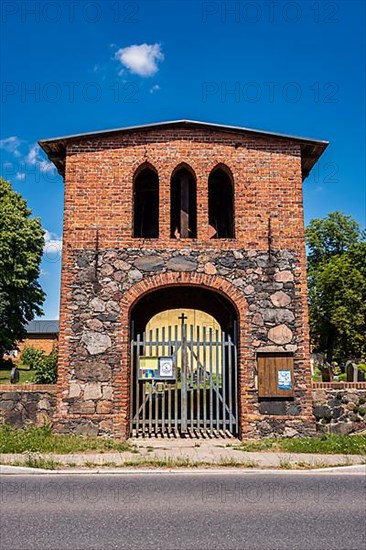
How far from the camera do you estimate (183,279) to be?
1158 cm

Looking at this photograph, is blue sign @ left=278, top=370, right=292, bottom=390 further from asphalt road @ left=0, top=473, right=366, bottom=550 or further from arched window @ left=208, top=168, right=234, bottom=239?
arched window @ left=208, top=168, right=234, bottom=239

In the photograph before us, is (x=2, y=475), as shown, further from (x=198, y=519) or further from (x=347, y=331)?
(x=347, y=331)

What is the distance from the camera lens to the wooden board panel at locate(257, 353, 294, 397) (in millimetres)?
11164

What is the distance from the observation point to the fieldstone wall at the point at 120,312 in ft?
36.5

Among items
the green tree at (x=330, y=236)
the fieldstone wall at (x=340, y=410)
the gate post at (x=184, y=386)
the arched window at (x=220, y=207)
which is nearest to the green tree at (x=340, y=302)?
the green tree at (x=330, y=236)

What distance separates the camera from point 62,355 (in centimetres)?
1127

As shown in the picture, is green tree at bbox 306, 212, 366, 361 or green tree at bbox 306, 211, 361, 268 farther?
green tree at bbox 306, 211, 361, 268

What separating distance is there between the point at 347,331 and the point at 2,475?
3036cm

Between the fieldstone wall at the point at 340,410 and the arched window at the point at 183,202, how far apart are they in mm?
4685

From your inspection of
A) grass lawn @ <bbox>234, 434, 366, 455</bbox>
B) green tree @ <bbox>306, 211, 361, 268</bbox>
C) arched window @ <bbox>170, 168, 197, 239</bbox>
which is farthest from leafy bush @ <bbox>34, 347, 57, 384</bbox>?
green tree @ <bbox>306, 211, 361, 268</bbox>

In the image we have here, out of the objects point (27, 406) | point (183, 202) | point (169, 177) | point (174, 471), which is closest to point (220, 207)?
point (183, 202)

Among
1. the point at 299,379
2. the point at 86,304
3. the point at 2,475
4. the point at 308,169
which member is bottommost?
the point at 2,475

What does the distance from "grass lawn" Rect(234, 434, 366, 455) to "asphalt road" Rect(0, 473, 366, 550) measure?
166 cm

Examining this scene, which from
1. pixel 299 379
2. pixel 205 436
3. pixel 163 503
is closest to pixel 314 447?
pixel 299 379
